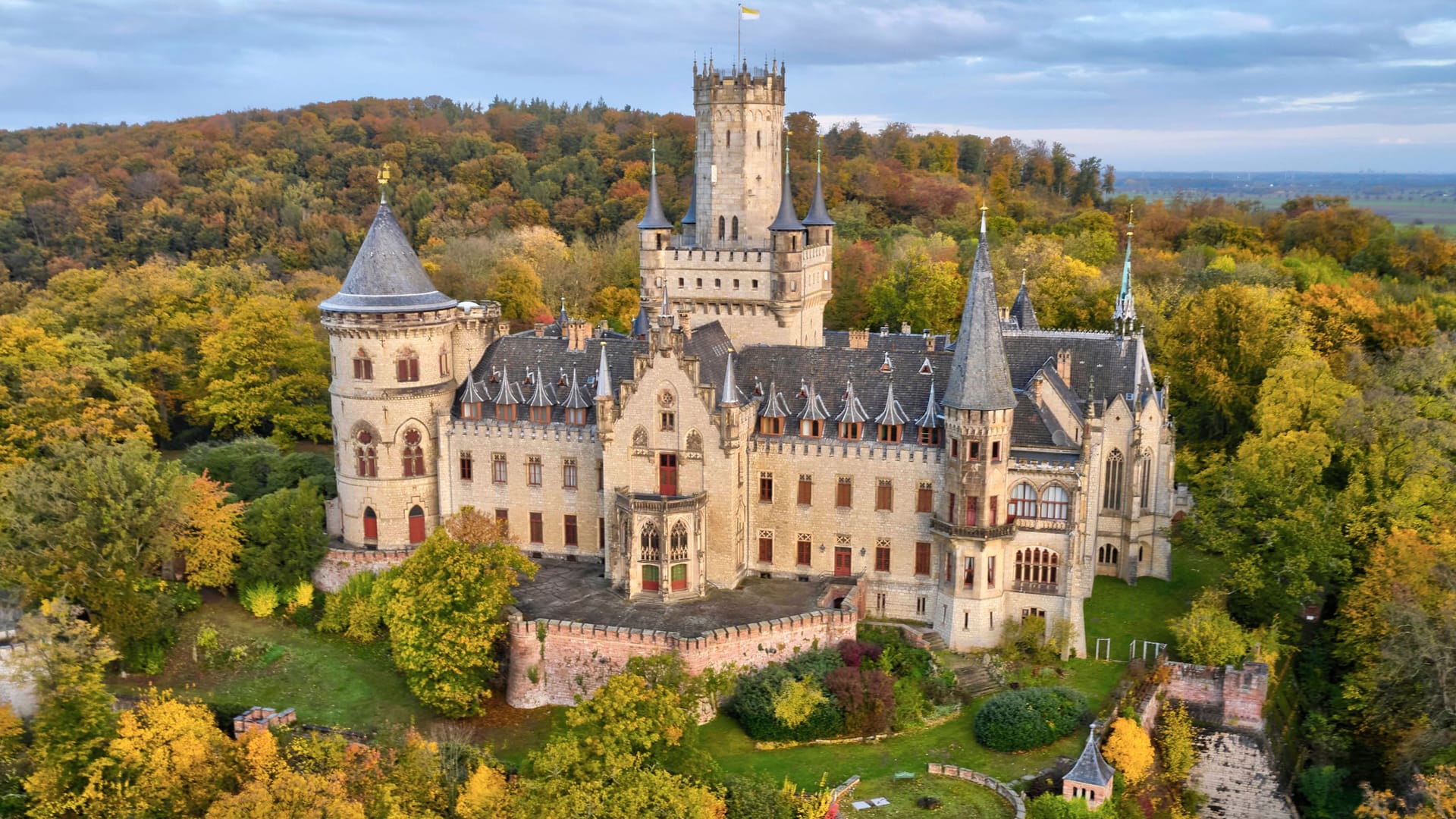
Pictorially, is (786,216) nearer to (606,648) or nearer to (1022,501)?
(1022,501)

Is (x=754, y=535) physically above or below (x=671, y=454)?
below

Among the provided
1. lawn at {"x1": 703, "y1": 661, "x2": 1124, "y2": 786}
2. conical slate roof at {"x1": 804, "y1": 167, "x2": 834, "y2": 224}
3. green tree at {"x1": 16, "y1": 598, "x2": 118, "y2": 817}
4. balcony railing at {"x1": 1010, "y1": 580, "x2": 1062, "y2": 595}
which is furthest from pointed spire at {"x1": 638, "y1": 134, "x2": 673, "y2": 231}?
green tree at {"x1": 16, "y1": 598, "x2": 118, "y2": 817}

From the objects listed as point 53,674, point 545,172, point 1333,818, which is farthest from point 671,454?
point 545,172

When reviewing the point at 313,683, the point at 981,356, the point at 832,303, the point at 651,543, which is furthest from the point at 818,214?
the point at 832,303

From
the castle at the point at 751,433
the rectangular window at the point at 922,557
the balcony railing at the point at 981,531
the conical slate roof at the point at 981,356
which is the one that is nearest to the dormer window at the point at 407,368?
the castle at the point at 751,433

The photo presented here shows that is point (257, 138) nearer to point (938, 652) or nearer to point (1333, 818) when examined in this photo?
point (938, 652)

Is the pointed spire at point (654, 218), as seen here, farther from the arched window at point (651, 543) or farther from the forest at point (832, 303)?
the forest at point (832, 303)
